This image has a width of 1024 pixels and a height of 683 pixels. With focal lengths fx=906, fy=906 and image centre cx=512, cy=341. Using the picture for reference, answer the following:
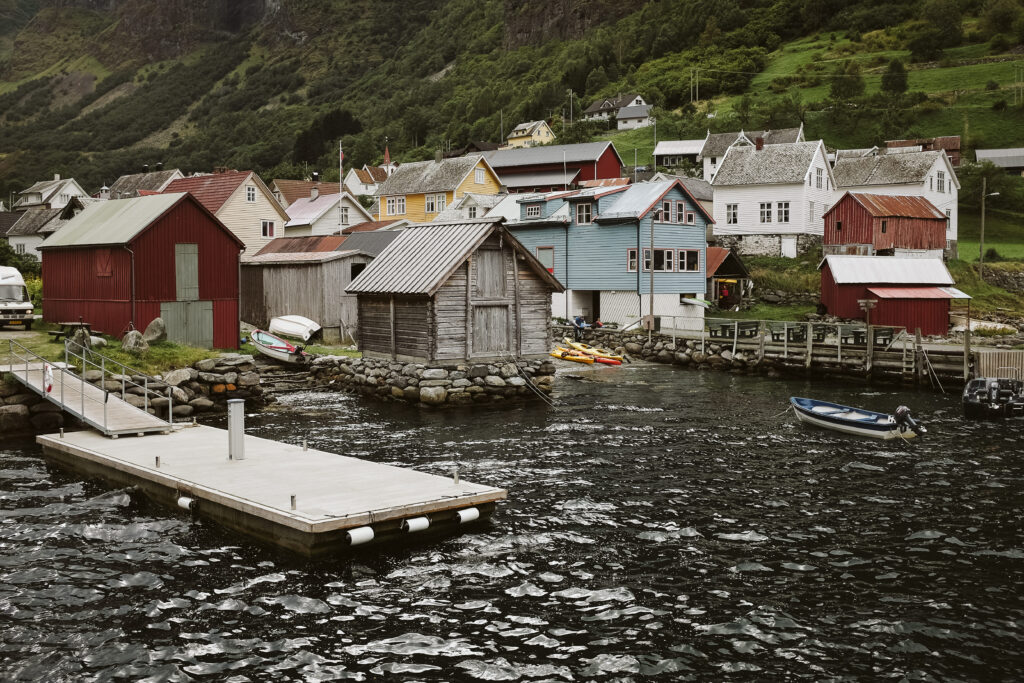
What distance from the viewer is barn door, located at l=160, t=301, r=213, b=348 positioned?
37.8 metres

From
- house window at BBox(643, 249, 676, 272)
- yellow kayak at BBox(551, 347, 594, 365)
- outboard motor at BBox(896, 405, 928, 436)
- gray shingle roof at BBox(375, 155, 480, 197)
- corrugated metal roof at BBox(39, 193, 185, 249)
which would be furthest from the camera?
gray shingle roof at BBox(375, 155, 480, 197)

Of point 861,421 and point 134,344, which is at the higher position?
point 134,344

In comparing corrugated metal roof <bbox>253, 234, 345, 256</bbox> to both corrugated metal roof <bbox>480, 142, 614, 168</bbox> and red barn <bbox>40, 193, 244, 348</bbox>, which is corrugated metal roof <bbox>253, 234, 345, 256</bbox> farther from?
corrugated metal roof <bbox>480, 142, 614, 168</bbox>

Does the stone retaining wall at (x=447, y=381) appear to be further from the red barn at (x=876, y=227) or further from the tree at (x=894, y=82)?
the tree at (x=894, y=82)

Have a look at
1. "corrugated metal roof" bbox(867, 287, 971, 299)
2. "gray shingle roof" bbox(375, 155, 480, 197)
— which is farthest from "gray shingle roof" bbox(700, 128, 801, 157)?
"corrugated metal roof" bbox(867, 287, 971, 299)

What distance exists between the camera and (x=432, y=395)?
3397cm

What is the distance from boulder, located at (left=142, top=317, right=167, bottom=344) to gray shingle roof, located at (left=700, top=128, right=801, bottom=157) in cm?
8164

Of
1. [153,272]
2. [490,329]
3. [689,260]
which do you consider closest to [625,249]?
[689,260]

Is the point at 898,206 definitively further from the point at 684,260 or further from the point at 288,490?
the point at 288,490

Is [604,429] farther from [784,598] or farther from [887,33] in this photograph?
[887,33]

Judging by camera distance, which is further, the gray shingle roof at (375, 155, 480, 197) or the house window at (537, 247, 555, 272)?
the gray shingle roof at (375, 155, 480, 197)

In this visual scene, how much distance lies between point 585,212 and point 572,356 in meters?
13.4

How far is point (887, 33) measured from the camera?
151 meters

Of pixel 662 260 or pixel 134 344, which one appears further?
pixel 662 260
